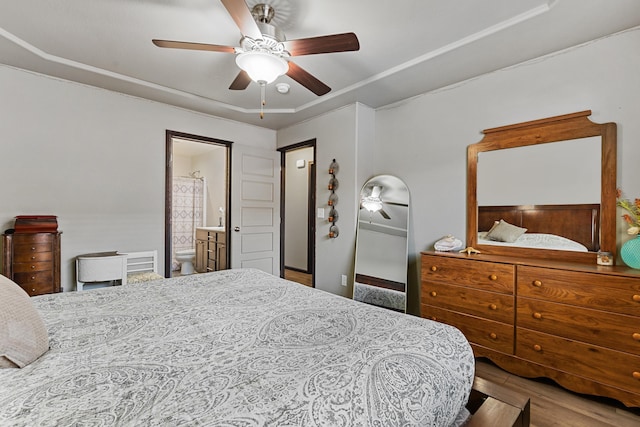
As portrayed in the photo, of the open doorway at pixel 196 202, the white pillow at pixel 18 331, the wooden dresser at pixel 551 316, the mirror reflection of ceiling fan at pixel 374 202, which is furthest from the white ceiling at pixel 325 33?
the open doorway at pixel 196 202

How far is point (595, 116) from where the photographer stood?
2.23 metres

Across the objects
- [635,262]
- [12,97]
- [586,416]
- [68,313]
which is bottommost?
[586,416]

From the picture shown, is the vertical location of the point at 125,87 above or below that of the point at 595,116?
above

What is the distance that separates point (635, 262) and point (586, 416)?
3.34ft

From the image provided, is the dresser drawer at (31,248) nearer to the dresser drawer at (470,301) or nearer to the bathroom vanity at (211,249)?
the bathroom vanity at (211,249)

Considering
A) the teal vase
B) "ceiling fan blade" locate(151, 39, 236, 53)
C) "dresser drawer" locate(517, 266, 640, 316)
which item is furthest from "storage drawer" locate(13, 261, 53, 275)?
the teal vase

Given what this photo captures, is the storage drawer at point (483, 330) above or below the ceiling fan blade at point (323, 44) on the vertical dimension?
below

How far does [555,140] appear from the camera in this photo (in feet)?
7.88

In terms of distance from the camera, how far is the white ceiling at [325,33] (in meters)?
1.93

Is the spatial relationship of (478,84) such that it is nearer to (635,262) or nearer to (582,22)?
(582,22)

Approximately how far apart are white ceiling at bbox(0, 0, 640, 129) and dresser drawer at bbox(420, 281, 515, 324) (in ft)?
6.37

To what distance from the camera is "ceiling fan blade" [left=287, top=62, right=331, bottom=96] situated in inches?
81.4

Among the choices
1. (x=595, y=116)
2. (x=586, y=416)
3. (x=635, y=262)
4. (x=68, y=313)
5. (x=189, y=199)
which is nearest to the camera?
(x=68, y=313)

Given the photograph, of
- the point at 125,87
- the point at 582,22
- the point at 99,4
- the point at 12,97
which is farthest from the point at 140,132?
the point at 582,22
